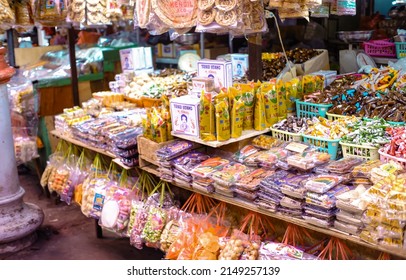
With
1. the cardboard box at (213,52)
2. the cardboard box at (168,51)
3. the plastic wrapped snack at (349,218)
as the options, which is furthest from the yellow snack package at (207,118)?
the cardboard box at (168,51)

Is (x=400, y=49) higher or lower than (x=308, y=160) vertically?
higher

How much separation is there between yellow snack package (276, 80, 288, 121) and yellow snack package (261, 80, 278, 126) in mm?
53

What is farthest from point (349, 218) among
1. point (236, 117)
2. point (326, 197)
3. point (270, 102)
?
point (270, 102)

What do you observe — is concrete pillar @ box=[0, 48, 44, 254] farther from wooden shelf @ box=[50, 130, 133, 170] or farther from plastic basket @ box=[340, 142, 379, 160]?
plastic basket @ box=[340, 142, 379, 160]

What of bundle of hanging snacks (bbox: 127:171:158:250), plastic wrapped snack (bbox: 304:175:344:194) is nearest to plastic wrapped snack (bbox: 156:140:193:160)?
bundle of hanging snacks (bbox: 127:171:158:250)

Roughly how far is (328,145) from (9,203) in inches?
105

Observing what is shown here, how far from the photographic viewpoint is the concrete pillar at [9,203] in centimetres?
408

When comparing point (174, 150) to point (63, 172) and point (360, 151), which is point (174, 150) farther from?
point (63, 172)

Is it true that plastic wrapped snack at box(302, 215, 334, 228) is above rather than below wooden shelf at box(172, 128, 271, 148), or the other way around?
below

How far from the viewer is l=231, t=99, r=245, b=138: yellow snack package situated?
3.24m

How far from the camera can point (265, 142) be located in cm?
330

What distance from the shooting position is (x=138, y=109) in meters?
4.96

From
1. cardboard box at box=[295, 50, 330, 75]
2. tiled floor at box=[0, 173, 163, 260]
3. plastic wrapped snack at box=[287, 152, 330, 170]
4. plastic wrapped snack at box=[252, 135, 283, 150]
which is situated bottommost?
tiled floor at box=[0, 173, 163, 260]
